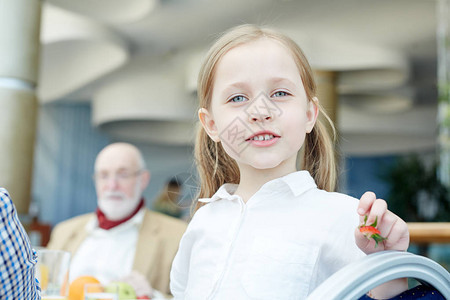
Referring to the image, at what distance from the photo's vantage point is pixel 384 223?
77 centimetres

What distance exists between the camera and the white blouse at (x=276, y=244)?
88 centimetres

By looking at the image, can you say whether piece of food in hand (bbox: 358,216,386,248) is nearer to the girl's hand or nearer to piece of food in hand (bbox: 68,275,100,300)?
the girl's hand

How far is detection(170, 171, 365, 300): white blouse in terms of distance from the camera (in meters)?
0.88

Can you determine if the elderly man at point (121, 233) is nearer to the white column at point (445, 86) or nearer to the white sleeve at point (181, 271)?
the white sleeve at point (181, 271)

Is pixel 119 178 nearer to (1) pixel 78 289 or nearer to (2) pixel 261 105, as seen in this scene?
(1) pixel 78 289

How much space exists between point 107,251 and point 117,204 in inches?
11.5

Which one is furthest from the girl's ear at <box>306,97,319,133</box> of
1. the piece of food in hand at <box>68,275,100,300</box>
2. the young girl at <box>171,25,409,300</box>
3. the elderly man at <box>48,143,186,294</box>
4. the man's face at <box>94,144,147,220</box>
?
the man's face at <box>94,144,147,220</box>

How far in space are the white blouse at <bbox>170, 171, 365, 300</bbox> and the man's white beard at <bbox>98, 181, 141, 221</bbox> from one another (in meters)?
2.02

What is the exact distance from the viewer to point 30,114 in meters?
2.29

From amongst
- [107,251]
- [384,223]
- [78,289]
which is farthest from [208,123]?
[107,251]

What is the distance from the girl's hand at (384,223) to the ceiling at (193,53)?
337 centimetres

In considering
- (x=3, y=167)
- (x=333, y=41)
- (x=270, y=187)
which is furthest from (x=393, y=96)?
(x=270, y=187)

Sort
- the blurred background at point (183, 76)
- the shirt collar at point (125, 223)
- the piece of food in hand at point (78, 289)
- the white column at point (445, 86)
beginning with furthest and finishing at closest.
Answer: the blurred background at point (183, 76), the white column at point (445, 86), the shirt collar at point (125, 223), the piece of food in hand at point (78, 289)

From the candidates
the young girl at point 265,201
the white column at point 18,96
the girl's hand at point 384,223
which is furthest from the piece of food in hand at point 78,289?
the white column at point 18,96
